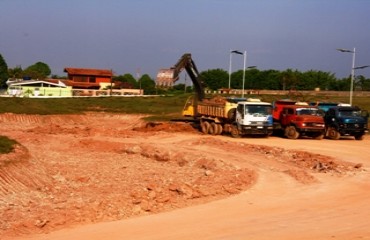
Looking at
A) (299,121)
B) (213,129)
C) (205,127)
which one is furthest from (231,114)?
(299,121)

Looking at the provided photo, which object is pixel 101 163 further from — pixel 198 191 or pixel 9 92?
pixel 9 92

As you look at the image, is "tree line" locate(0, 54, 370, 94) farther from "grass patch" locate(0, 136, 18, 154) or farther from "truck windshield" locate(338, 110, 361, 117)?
"grass patch" locate(0, 136, 18, 154)

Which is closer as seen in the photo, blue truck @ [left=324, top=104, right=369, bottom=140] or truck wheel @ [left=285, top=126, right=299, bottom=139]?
truck wheel @ [left=285, top=126, right=299, bottom=139]

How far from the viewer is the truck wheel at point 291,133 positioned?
110ft

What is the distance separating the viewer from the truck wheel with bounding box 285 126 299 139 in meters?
33.4

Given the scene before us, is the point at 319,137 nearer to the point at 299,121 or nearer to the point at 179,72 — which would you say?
the point at 299,121

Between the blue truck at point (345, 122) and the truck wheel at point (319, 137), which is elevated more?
the blue truck at point (345, 122)

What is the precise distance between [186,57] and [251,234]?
1063 inches

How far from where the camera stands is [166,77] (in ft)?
117

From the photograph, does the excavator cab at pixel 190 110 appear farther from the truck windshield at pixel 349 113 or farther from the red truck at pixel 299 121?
the truck windshield at pixel 349 113

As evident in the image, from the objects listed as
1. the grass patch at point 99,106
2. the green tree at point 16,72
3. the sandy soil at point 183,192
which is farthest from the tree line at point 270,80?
the sandy soil at point 183,192

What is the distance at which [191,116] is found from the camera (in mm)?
38812

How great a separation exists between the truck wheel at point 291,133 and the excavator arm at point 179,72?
24.2 ft

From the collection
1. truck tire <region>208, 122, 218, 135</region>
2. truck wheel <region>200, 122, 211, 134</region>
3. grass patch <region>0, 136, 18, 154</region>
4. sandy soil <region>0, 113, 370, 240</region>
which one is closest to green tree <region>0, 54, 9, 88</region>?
truck wheel <region>200, 122, 211, 134</region>
